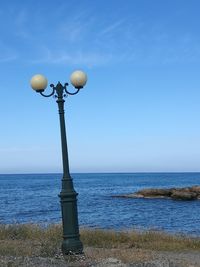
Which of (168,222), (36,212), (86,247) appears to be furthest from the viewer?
(36,212)

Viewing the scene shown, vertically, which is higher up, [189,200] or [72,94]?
[72,94]

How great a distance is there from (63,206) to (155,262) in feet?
7.99

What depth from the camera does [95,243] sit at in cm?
1484

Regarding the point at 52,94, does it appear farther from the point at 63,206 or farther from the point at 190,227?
the point at 190,227

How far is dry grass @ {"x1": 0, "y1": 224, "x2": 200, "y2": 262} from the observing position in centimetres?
1239

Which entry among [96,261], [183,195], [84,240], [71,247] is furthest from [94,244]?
[183,195]

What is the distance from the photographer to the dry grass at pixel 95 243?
1239 centimetres

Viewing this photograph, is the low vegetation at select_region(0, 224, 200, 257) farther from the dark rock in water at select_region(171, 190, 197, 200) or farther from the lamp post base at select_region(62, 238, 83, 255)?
the dark rock in water at select_region(171, 190, 197, 200)

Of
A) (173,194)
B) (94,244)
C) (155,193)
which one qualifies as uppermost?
(155,193)

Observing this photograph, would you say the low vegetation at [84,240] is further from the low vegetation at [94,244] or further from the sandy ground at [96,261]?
the sandy ground at [96,261]

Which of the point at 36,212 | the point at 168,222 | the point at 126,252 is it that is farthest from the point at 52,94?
the point at 36,212

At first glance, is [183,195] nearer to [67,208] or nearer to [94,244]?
[94,244]

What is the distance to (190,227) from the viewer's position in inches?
1243

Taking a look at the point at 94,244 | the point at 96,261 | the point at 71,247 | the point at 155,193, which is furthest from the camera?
the point at 155,193
